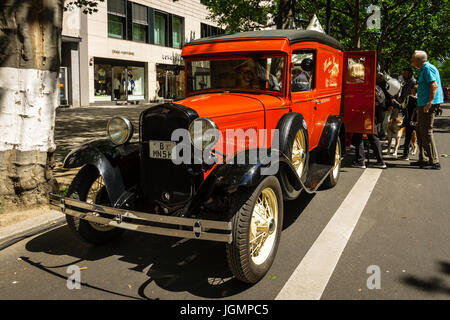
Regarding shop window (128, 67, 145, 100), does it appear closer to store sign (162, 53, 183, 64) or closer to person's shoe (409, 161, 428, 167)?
store sign (162, 53, 183, 64)

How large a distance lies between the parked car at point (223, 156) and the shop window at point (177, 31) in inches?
1084

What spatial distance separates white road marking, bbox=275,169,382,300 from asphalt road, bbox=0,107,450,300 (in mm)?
14

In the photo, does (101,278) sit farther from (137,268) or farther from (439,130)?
(439,130)

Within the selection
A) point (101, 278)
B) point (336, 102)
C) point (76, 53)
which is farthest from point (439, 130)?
point (76, 53)

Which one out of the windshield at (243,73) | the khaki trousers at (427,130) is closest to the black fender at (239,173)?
the windshield at (243,73)

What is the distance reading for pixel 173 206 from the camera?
3.69m

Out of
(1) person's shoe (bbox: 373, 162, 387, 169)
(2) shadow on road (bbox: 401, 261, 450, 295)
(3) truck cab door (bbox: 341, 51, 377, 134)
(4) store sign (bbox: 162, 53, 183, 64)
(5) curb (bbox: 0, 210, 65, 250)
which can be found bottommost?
(2) shadow on road (bbox: 401, 261, 450, 295)

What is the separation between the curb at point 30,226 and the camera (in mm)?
4242

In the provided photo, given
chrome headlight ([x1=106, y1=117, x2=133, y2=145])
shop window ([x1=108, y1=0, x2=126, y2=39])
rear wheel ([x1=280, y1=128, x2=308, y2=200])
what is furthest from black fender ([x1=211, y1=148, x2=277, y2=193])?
shop window ([x1=108, y1=0, x2=126, y2=39])

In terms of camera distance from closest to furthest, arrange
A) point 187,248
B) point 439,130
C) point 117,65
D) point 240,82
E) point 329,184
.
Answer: point 187,248 < point 240,82 < point 329,184 < point 439,130 < point 117,65

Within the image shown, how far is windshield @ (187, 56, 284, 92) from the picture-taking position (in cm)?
464

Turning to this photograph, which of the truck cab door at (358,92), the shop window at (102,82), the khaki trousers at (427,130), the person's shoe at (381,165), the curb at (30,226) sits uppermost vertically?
the shop window at (102,82)

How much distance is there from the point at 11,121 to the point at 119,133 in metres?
1.64

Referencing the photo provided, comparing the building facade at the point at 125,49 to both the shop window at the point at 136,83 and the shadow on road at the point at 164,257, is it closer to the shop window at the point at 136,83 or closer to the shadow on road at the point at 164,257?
the shop window at the point at 136,83
